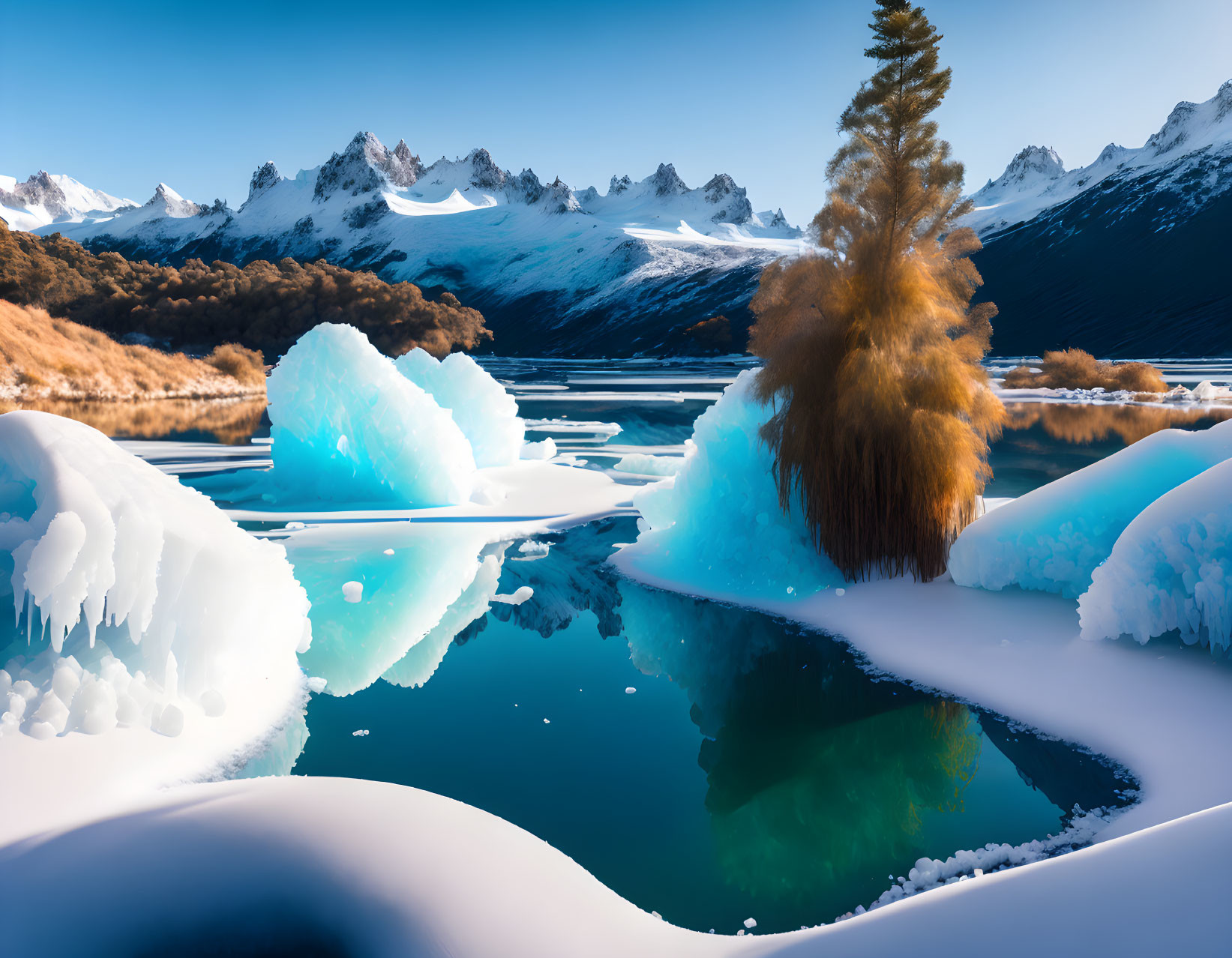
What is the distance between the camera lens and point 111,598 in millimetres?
2990

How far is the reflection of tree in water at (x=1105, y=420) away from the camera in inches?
623

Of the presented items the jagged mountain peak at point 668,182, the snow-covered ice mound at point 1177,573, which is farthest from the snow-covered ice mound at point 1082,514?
the jagged mountain peak at point 668,182

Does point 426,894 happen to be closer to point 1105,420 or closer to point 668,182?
point 1105,420

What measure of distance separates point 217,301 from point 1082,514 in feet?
123

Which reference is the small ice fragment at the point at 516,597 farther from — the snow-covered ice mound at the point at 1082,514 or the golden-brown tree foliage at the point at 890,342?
the snow-covered ice mound at the point at 1082,514

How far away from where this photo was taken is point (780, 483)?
214 inches

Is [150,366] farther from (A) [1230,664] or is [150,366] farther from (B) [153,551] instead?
(A) [1230,664]

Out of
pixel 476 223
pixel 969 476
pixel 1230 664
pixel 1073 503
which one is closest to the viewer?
pixel 1230 664

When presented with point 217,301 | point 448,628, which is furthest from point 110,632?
point 217,301

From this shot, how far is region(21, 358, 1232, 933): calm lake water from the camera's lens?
8.36 ft


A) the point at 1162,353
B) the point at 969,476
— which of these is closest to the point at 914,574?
the point at 969,476

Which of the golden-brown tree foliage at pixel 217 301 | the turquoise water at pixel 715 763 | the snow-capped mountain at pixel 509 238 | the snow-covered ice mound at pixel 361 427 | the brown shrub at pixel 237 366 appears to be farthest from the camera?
the snow-capped mountain at pixel 509 238

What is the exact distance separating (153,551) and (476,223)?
142 metres

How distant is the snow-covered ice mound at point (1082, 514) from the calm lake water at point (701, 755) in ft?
4.43
